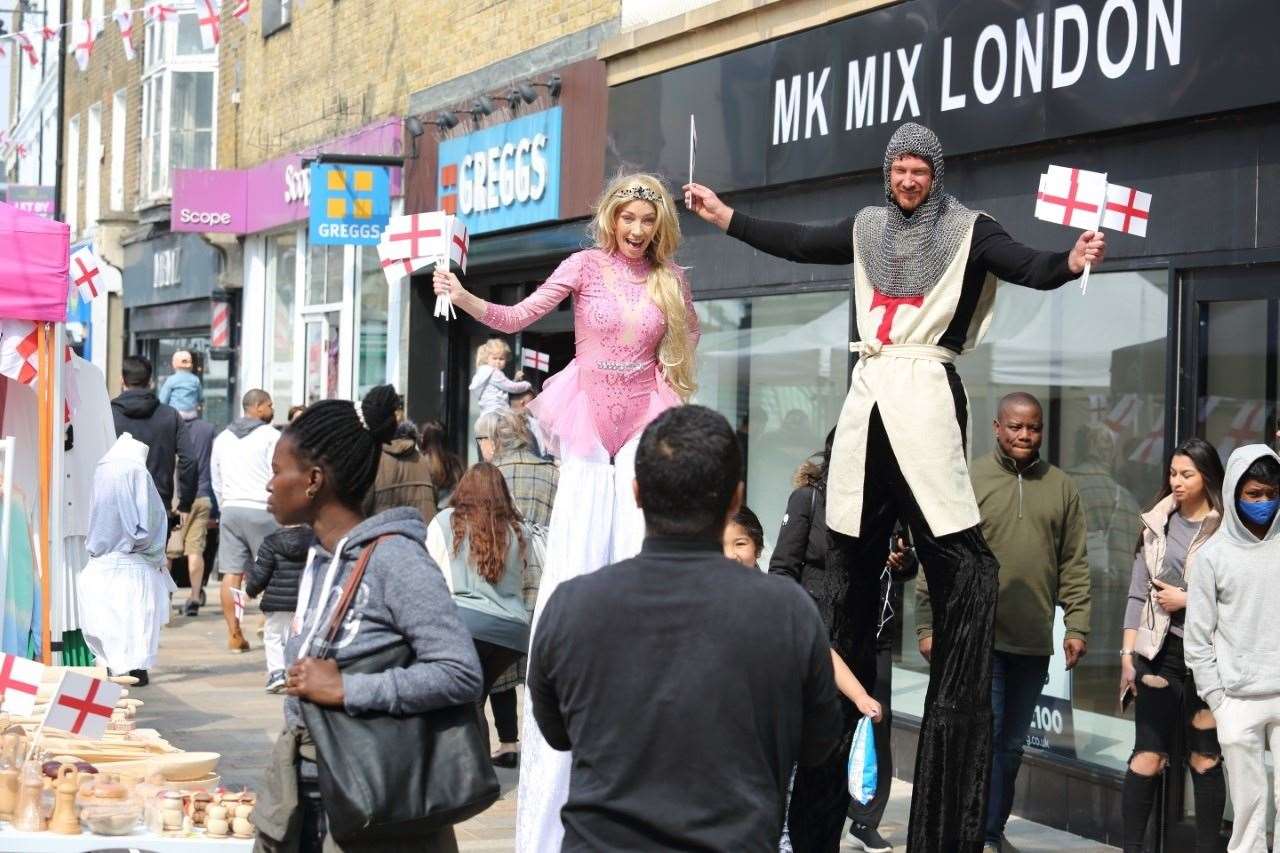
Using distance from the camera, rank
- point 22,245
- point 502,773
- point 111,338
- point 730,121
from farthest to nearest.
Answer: point 111,338 < point 730,121 < point 502,773 < point 22,245

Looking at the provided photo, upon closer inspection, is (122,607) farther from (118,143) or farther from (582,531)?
(118,143)

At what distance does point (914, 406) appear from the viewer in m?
5.04

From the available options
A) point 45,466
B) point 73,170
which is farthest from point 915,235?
point 73,170

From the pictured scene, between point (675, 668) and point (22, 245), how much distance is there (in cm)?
593

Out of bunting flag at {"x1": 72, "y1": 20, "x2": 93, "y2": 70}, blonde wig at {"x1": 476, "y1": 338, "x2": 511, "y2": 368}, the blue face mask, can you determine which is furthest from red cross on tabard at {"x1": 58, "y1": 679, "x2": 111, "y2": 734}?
bunting flag at {"x1": 72, "y1": 20, "x2": 93, "y2": 70}

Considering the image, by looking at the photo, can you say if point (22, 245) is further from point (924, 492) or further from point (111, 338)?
point (111, 338)

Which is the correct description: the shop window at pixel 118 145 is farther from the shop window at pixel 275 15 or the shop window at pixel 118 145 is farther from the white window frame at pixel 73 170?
the shop window at pixel 275 15

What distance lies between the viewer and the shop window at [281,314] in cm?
2041

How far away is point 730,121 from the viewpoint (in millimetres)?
10734

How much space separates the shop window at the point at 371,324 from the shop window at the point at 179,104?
263 inches

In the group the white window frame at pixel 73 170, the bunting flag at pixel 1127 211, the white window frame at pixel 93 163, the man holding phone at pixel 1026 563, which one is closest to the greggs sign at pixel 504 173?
the man holding phone at pixel 1026 563

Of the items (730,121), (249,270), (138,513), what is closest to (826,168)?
(730,121)

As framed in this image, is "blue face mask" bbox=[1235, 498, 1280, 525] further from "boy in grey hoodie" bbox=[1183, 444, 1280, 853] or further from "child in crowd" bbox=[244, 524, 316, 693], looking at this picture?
"child in crowd" bbox=[244, 524, 316, 693]

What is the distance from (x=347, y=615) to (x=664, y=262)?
2222 mm
